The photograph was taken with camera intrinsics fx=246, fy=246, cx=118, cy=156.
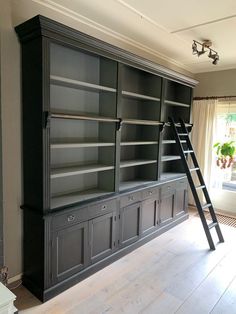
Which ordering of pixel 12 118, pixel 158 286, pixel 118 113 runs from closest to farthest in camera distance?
pixel 12 118 → pixel 158 286 → pixel 118 113

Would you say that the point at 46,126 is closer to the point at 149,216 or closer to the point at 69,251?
the point at 69,251

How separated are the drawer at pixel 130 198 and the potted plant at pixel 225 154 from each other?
2218 mm

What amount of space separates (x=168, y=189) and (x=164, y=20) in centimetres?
224

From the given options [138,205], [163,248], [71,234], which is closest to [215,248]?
[163,248]

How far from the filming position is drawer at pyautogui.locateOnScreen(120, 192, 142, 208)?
2.91m

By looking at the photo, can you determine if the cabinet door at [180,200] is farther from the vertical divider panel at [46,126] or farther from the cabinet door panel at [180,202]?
the vertical divider panel at [46,126]

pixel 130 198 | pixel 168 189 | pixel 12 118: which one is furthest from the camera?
pixel 168 189

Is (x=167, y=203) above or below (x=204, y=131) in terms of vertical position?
below

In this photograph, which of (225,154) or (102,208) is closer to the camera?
(102,208)

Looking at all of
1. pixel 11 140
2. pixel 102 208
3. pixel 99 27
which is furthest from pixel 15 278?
pixel 99 27

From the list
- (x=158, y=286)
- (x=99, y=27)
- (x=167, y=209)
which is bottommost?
(x=158, y=286)

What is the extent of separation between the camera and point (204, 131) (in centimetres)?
460

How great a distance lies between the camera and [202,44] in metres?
3.26

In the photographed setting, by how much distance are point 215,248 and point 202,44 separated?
106 inches
